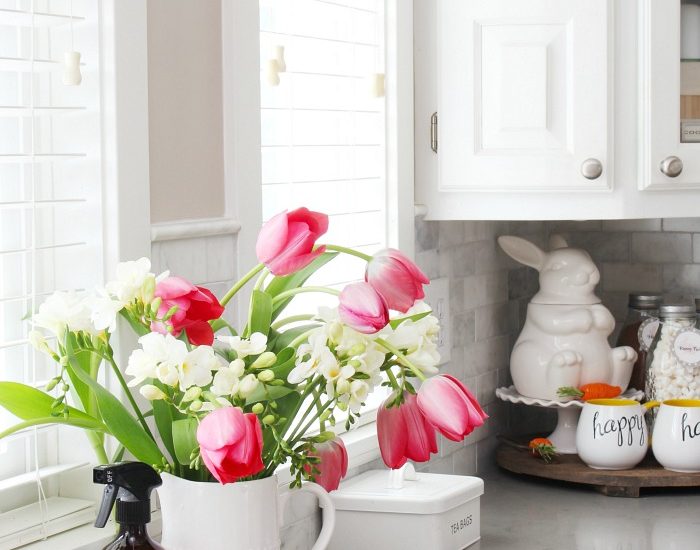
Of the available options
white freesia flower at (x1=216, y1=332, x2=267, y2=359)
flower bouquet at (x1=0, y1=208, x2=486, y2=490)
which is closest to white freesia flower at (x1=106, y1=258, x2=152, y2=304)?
flower bouquet at (x1=0, y1=208, x2=486, y2=490)

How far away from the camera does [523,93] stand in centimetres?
223

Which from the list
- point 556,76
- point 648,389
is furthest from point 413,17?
point 648,389

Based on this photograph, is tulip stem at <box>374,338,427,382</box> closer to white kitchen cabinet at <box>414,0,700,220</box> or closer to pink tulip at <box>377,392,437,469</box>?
pink tulip at <box>377,392,437,469</box>

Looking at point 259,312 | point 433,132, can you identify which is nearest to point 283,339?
point 259,312

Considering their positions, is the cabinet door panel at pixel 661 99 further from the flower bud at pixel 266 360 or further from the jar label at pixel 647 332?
the flower bud at pixel 266 360

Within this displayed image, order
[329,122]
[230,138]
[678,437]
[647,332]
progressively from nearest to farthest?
[230,138] → [329,122] → [678,437] → [647,332]

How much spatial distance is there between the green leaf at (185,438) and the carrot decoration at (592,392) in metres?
1.36

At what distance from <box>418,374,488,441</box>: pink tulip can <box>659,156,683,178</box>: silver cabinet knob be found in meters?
1.17

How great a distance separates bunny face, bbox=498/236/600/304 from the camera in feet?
8.29

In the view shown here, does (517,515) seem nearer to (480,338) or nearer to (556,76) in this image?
(480,338)

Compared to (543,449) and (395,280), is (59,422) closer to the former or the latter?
(395,280)

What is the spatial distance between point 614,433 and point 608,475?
0.09 m

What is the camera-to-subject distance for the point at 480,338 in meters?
2.63

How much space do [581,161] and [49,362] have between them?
3.86 ft
